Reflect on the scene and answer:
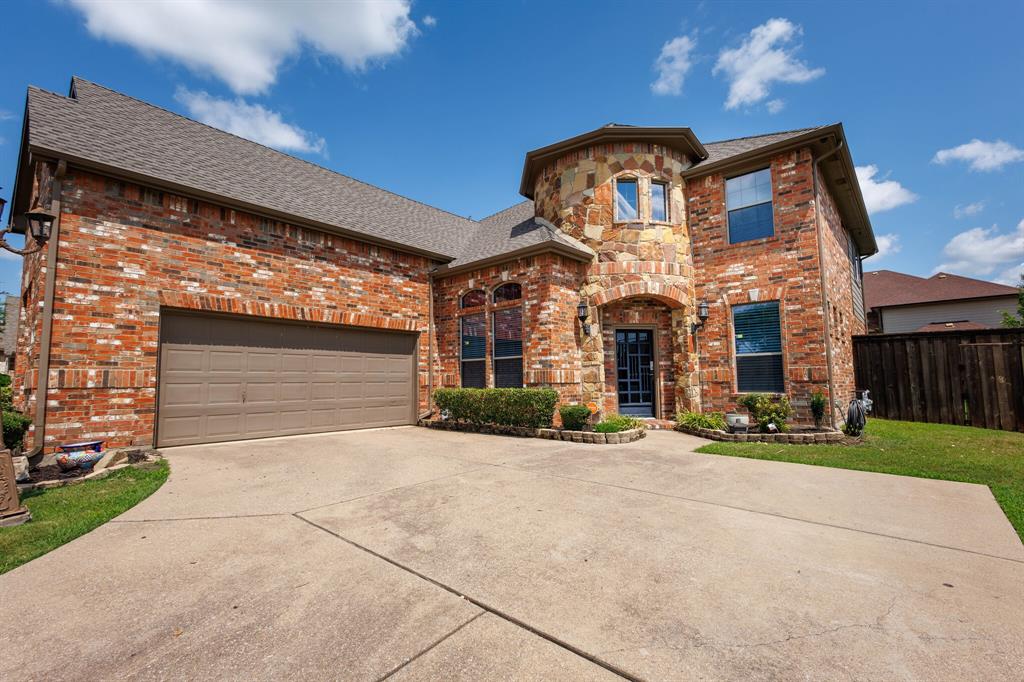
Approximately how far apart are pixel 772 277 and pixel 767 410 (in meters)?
3.16

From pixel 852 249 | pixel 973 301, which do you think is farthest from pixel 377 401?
pixel 973 301

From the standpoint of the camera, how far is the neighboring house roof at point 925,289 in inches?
882

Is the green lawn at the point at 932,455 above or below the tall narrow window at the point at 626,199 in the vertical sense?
below

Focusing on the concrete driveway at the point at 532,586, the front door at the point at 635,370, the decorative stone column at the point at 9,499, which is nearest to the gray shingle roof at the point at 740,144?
the front door at the point at 635,370

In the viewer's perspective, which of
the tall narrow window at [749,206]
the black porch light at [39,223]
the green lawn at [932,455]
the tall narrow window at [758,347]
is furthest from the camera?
the tall narrow window at [749,206]

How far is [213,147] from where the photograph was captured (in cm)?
1063

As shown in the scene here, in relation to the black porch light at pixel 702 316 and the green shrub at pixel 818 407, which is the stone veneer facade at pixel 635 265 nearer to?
the black porch light at pixel 702 316

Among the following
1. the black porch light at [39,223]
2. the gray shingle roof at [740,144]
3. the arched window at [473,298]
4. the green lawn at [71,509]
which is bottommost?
the green lawn at [71,509]

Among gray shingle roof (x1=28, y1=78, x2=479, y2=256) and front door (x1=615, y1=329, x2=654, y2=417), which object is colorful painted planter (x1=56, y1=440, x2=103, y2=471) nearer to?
gray shingle roof (x1=28, y1=78, x2=479, y2=256)

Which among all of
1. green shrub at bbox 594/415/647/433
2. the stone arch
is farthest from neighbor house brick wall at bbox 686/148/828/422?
green shrub at bbox 594/415/647/433

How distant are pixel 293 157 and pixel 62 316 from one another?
7590mm

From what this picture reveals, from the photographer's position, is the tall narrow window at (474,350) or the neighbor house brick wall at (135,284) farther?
the tall narrow window at (474,350)

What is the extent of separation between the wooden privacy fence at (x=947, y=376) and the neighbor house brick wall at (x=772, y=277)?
4.22m

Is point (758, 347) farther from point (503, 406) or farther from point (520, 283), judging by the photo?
point (503, 406)
